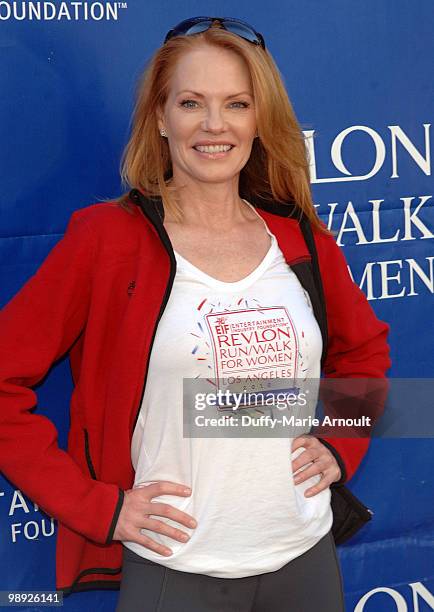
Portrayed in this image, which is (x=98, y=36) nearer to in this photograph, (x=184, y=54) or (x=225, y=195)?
(x=184, y=54)

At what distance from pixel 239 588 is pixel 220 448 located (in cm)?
29

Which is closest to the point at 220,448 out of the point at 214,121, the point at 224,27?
the point at 214,121

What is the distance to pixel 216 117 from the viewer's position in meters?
1.93

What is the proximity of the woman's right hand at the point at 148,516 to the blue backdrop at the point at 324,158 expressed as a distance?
57cm

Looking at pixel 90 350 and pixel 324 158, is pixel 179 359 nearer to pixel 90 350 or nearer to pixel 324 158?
pixel 90 350

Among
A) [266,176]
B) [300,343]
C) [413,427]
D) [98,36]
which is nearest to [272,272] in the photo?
[300,343]

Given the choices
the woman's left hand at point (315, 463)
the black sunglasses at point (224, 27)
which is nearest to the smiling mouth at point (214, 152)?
the black sunglasses at point (224, 27)

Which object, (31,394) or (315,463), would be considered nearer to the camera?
(31,394)

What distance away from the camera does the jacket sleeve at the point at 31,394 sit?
183 cm

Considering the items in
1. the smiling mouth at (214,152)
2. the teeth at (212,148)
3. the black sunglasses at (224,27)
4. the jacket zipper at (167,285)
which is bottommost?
the jacket zipper at (167,285)

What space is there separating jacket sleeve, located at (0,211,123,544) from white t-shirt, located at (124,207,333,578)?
4.0 inches

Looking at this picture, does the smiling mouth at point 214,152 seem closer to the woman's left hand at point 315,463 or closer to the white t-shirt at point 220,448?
the white t-shirt at point 220,448

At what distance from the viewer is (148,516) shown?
73.2 inches

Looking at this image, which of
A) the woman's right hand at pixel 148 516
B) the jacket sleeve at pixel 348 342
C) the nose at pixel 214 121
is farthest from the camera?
the jacket sleeve at pixel 348 342
